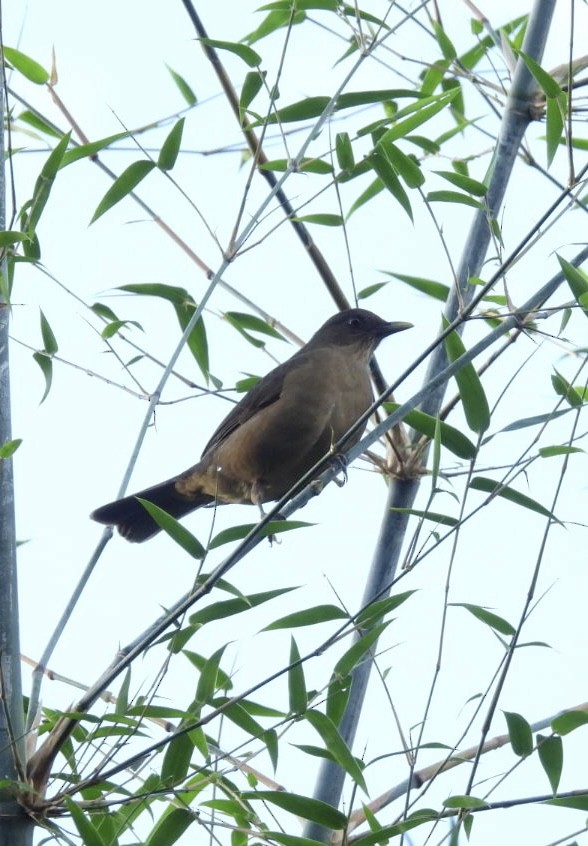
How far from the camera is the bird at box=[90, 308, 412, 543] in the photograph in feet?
17.5

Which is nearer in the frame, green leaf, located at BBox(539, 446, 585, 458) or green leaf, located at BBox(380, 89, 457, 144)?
green leaf, located at BBox(539, 446, 585, 458)

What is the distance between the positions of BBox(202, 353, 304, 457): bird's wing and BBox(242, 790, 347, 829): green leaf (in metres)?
2.73

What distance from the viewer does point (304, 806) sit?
121 inches

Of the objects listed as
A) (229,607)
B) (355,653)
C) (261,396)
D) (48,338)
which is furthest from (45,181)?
(261,396)

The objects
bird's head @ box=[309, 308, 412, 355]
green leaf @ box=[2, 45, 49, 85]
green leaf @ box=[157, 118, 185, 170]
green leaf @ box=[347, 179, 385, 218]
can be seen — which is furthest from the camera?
bird's head @ box=[309, 308, 412, 355]

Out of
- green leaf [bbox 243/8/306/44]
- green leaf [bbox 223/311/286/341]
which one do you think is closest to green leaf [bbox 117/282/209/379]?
green leaf [bbox 223/311/286/341]

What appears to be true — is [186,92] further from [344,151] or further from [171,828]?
[171,828]

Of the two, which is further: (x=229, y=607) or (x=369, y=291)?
(x=369, y=291)

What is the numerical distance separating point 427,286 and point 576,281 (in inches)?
52.3

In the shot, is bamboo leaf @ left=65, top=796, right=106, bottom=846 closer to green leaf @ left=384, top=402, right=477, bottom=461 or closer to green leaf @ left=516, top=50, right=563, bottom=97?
green leaf @ left=384, top=402, right=477, bottom=461

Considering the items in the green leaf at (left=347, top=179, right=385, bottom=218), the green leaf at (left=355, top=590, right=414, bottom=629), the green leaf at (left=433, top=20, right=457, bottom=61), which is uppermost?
the green leaf at (left=433, top=20, right=457, bottom=61)

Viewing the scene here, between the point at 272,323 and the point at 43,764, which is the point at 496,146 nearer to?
the point at 272,323

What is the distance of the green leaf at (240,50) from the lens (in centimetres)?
371

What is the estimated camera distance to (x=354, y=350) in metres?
5.93
